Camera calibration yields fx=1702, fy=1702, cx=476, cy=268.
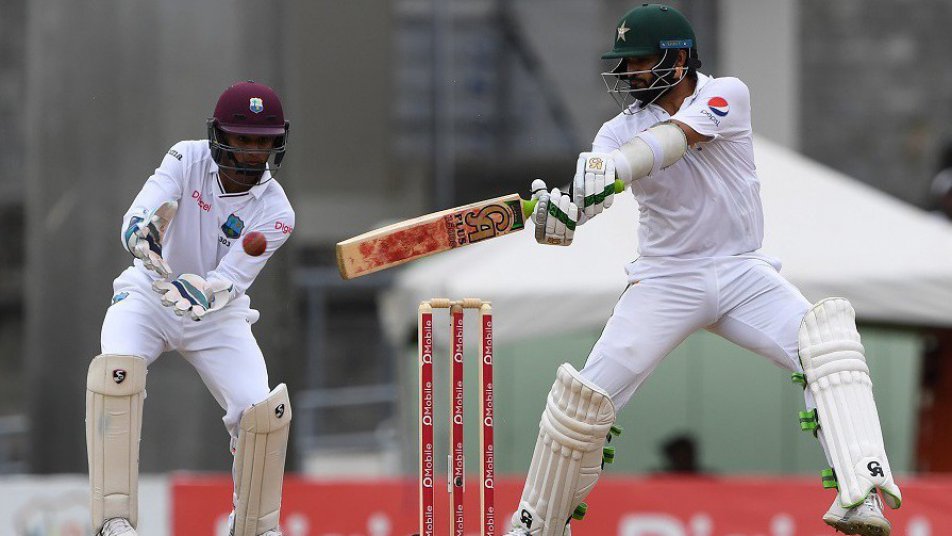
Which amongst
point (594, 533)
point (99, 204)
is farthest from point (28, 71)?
point (594, 533)

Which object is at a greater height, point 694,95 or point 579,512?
point 694,95

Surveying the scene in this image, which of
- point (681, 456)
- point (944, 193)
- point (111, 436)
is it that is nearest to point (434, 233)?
point (111, 436)

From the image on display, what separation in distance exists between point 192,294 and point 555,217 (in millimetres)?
1172

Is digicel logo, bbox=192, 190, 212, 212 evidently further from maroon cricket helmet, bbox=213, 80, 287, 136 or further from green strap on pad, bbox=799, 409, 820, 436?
green strap on pad, bbox=799, 409, 820, 436

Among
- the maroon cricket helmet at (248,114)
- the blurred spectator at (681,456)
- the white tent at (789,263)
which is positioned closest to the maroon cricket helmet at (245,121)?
the maroon cricket helmet at (248,114)

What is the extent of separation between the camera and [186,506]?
7.88m

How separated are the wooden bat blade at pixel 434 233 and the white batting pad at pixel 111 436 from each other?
0.76m

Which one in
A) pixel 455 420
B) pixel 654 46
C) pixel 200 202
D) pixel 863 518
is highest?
pixel 654 46

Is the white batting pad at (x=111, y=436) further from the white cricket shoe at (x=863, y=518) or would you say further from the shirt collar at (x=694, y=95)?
the white cricket shoe at (x=863, y=518)

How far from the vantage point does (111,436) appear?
5.19 metres

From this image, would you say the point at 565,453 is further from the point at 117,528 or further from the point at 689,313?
the point at 117,528

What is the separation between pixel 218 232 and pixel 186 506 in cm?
273

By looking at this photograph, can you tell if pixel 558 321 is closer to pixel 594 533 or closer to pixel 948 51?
pixel 594 533

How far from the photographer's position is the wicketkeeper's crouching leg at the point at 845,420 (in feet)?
16.0
